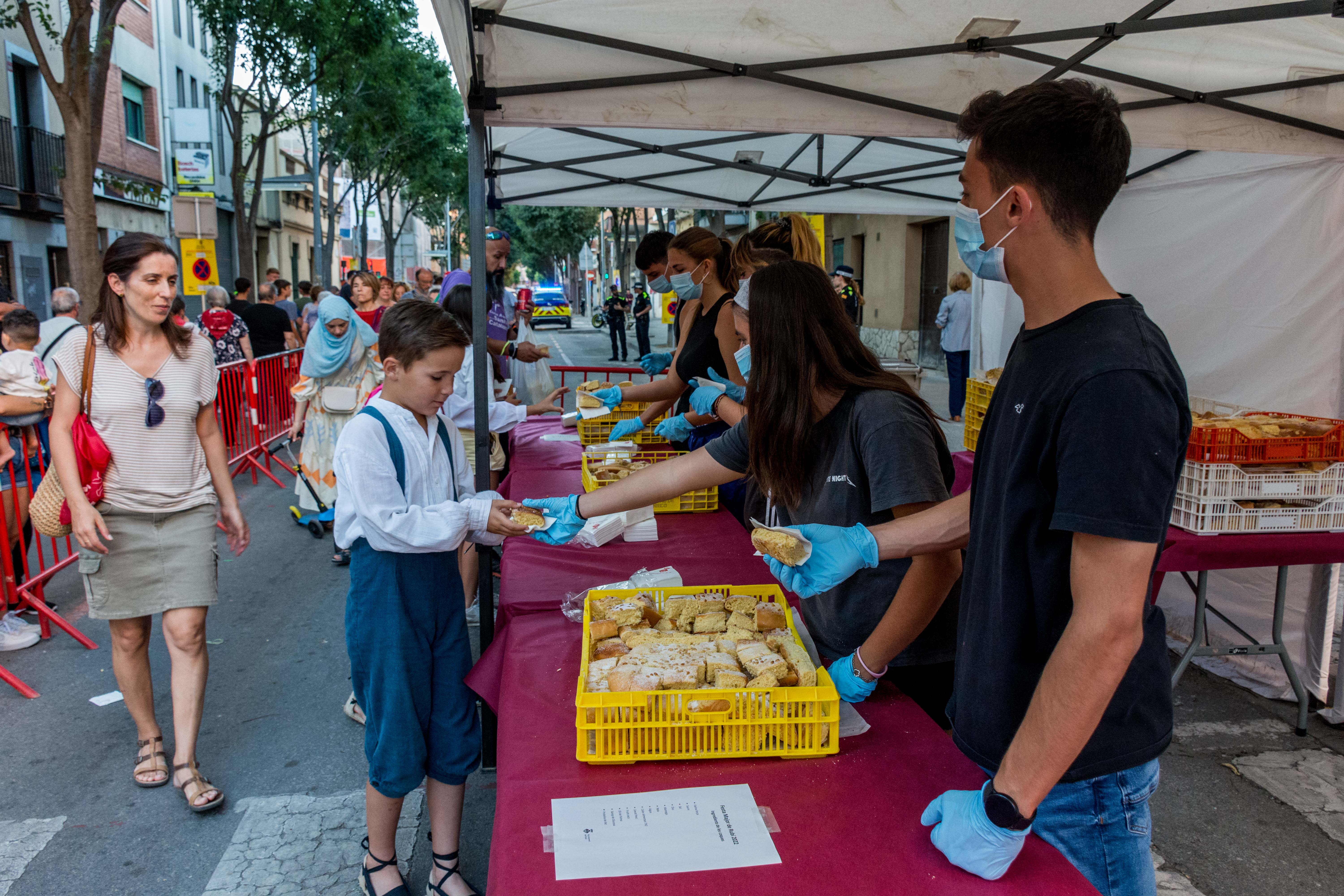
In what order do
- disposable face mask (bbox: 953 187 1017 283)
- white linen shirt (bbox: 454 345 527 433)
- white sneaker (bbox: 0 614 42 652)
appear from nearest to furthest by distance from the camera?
1. disposable face mask (bbox: 953 187 1017 283)
2. white linen shirt (bbox: 454 345 527 433)
3. white sneaker (bbox: 0 614 42 652)

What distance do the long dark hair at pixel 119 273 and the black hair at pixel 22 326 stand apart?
3.03 meters

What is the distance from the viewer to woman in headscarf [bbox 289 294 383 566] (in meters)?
6.46

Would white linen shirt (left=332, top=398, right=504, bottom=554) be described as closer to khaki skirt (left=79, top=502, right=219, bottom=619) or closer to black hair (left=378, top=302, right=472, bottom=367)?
black hair (left=378, top=302, right=472, bottom=367)

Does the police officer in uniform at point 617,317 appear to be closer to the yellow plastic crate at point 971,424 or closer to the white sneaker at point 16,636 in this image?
the yellow plastic crate at point 971,424

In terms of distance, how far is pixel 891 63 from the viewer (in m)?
3.59

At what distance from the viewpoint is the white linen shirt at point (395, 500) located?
245 cm

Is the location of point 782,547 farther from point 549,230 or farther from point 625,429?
→ point 549,230

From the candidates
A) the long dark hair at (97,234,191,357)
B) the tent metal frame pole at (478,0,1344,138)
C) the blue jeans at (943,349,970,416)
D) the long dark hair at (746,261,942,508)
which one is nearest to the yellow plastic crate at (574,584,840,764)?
the long dark hair at (746,261,942,508)

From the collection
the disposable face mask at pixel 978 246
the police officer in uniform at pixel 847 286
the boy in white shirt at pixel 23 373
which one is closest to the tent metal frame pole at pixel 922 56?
the disposable face mask at pixel 978 246

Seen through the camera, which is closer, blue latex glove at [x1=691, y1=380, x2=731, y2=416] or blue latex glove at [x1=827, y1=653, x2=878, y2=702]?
blue latex glove at [x1=827, y1=653, x2=878, y2=702]

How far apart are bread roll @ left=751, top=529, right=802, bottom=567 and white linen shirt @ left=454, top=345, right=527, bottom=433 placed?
6.92ft

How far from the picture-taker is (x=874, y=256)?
21.2 metres

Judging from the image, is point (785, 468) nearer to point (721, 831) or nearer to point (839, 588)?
point (839, 588)

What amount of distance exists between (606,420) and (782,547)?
11.6 ft
